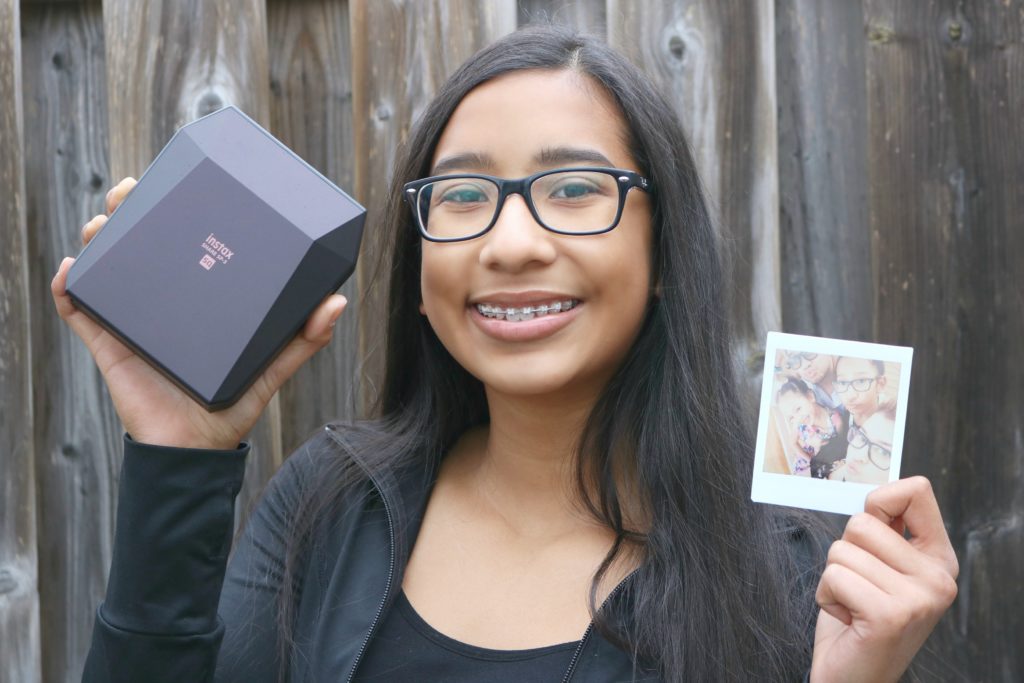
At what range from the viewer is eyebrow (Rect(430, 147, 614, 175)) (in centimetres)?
164

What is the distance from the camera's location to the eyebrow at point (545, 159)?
1.64 metres

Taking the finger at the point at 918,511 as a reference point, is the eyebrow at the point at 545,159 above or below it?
above

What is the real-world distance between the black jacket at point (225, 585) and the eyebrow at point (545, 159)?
54cm

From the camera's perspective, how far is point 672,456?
1.70m

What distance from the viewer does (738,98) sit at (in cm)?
Answer: 212

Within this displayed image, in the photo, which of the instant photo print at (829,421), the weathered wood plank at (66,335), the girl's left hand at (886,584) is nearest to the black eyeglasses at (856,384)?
the instant photo print at (829,421)

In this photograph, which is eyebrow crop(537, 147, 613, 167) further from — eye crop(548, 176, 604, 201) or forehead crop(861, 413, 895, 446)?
forehead crop(861, 413, 895, 446)

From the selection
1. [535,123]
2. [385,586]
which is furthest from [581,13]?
[385,586]

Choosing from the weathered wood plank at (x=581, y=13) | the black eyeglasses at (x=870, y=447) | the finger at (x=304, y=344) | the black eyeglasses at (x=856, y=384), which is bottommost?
the black eyeglasses at (x=870, y=447)

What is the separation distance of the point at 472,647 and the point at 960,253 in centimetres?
123

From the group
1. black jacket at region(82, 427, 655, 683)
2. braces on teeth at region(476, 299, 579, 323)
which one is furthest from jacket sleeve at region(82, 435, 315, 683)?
braces on teeth at region(476, 299, 579, 323)

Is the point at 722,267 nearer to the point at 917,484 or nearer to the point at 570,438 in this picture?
the point at 570,438

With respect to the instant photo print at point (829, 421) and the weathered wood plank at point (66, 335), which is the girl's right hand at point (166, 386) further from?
the weathered wood plank at point (66, 335)

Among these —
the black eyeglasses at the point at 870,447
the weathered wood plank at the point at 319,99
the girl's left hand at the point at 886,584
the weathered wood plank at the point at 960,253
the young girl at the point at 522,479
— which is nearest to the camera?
the girl's left hand at the point at 886,584
